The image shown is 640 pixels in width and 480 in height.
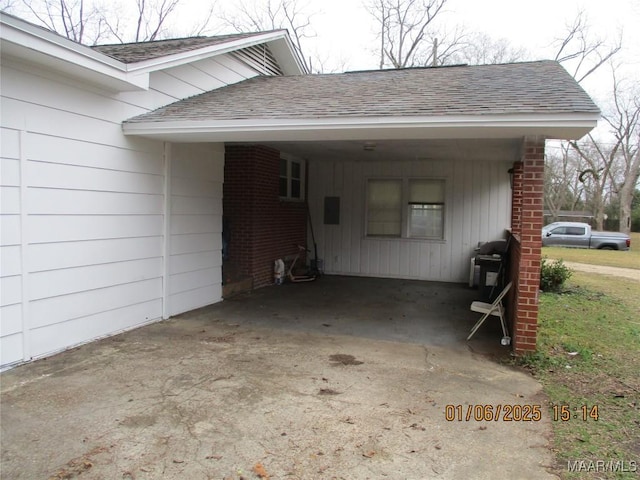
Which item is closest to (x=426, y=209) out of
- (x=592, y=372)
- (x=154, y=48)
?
(x=592, y=372)

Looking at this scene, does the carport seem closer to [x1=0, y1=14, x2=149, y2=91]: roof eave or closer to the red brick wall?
the red brick wall

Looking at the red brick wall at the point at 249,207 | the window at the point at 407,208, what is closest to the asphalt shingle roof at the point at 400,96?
the red brick wall at the point at 249,207

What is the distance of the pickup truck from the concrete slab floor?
18230mm

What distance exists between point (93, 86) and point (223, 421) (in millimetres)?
3806

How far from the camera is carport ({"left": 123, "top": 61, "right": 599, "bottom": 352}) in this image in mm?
4801

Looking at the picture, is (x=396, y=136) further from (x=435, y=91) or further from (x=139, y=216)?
(x=139, y=216)

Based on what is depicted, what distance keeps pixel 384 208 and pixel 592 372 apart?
6.79 m

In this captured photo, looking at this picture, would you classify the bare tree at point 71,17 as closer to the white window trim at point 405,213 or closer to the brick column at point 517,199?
the white window trim at point 405,213

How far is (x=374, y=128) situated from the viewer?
4867 millimetres

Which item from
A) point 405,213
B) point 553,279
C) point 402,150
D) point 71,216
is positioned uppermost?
point 402,150

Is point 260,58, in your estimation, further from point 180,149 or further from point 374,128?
point 374,128

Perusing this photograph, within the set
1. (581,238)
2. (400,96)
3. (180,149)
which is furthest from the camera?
(581,238)

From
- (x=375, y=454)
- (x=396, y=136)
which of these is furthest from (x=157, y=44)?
(x=375, y=454)

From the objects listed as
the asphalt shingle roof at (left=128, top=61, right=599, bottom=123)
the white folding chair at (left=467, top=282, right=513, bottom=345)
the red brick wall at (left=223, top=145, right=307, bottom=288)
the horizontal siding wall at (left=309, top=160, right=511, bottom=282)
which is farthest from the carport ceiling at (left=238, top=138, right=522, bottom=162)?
the white folding chair at (left=467, top=282, right=513, bottom=345)
